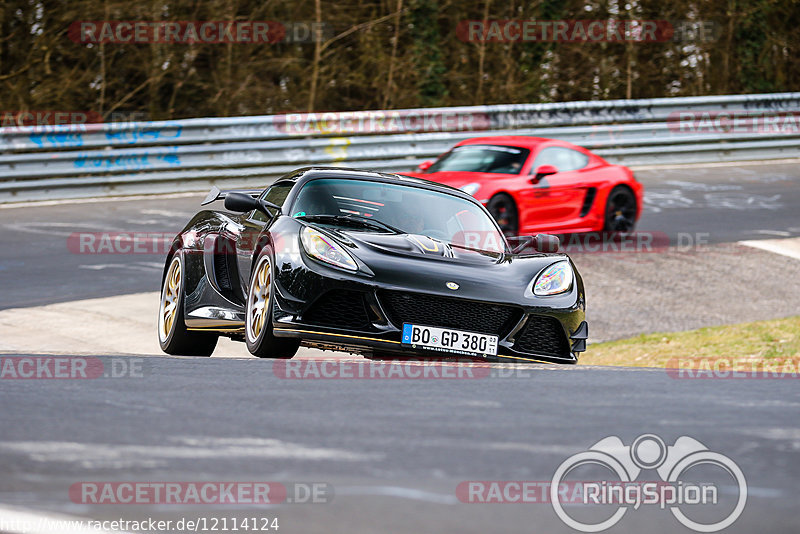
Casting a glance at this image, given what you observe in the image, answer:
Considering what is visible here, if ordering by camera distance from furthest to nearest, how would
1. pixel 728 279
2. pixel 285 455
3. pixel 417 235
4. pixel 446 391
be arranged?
pixel 728 279, pixel 417 235, pixel 446 391, pixel 285 455

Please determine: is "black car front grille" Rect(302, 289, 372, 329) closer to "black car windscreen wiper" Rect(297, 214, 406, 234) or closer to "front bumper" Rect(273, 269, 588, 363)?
"front bumper" Rect(273, 269, 588, 363)

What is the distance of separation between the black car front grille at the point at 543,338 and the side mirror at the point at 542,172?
658 centimetres

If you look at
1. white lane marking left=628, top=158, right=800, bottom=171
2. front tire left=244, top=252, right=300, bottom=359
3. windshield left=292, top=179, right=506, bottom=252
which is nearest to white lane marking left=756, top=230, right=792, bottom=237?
white lane marking left=628, top=158, right=800, bottom=171

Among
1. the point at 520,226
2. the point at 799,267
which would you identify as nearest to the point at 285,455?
the point at 520,226

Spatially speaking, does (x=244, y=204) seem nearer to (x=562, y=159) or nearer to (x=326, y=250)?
(x=326, y=250)

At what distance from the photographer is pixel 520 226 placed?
13.8m

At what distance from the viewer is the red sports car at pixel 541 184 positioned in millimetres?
13648

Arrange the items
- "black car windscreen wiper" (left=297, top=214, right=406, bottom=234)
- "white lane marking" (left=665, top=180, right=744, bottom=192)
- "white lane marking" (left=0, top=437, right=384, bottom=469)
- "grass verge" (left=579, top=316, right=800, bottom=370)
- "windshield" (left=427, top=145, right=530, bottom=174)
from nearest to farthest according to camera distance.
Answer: "white lane marking" (left=0, top=437, right=384, bottom=469), "black car windscreen wiper" (left=297, top=214, right=406, bottom=234), "grass verge" (left=579, top=316, right=800, bottom=370), "windshield" (left=427, top=145, right=530, bottom=174), "white lane marking" (left=665, top=180, right=744, bottom=192)

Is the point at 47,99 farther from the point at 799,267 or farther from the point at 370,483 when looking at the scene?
the point at 370,483

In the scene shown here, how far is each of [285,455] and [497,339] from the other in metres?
3.16

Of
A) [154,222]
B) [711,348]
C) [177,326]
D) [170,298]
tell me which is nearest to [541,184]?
[711,348]

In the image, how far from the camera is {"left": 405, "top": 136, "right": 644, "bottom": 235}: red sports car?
13.6 metres

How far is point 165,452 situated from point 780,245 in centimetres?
1249

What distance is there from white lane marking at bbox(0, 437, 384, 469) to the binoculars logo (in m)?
0.73
